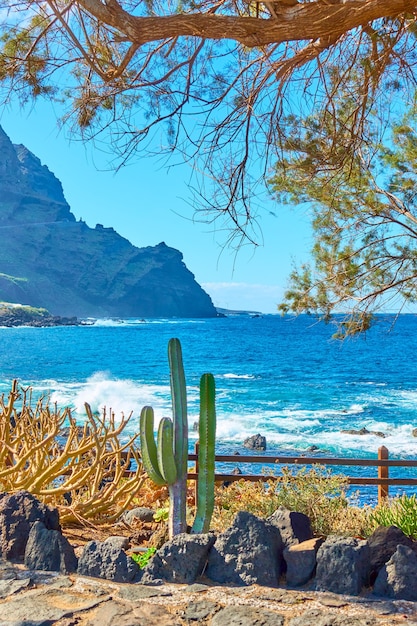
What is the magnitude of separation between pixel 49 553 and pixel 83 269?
11974 cm

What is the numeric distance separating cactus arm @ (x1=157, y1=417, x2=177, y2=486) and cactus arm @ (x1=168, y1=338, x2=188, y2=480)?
51mm

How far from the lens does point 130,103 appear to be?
445 centimetres

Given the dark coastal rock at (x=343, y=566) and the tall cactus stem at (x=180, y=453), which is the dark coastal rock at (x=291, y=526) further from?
the tall cactus stem at (x=180, y=453)

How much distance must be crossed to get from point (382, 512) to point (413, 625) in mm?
1438

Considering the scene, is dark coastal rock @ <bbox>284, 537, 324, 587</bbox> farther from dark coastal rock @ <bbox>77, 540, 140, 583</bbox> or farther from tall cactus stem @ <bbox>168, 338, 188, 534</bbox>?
tall cactus stem @ <bbox>168, 338, 188, 534</bbox>

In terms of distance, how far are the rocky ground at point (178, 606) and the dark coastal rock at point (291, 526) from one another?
33 cm

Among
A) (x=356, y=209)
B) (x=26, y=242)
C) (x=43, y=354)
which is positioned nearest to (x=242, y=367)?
(x=43, y=354)

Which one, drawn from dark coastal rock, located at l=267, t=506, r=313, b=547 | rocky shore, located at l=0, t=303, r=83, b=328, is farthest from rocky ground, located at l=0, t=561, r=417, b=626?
rocky shore, located at l=0, t=303, r=83, b=328

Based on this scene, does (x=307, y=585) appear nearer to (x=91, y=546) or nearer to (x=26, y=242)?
(x=91, y=546)

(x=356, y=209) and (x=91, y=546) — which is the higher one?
(x=356, y=209)

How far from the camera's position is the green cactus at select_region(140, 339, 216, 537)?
13.5 ft

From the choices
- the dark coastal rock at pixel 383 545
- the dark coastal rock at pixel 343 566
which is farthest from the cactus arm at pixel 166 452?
the dark coastal rock at pixel 383 545

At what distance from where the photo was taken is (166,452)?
4.07 meters

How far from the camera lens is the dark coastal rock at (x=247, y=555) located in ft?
10.4
